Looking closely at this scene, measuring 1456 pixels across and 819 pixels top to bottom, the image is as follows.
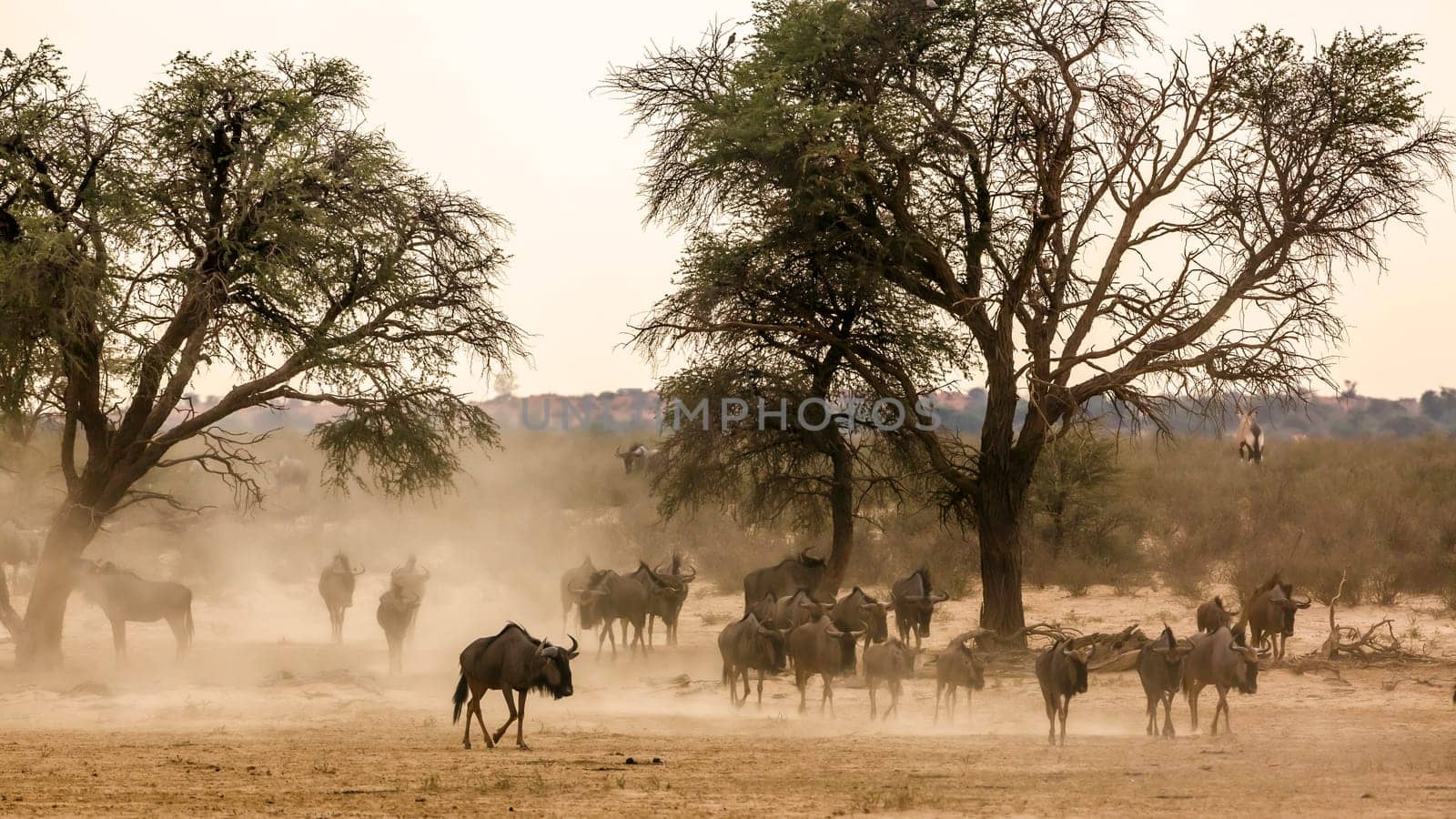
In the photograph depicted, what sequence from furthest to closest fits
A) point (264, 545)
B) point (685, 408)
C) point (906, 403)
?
point (264, 545) → point (685, 408) → point (906, 403)

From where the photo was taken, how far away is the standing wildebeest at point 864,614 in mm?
19562

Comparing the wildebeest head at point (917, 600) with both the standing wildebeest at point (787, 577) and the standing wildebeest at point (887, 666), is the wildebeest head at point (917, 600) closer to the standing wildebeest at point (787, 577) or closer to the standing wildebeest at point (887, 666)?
the standing wildebeest at point (787, 577)

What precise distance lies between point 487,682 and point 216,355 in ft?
31.2

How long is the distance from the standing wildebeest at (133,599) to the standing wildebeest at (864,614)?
1031 centimetres

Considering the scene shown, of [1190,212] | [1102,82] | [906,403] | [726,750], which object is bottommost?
[726,750]

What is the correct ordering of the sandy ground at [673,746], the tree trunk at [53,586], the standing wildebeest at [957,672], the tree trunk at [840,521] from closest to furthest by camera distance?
the sandy ground at [673,746]
the standing wildebeest at [957,672]
the tree trunk at [53,586]
the tree trunk at [840,521]

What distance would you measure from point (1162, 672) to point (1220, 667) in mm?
564

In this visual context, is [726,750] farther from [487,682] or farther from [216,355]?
[216,355]

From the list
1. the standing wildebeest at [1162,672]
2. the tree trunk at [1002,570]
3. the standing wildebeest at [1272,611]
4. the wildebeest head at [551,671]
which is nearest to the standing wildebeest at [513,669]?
the wildebeest head at [551,671]

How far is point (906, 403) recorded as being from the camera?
2319 cm

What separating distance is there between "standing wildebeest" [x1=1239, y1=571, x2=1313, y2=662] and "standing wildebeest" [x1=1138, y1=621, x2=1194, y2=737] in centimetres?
497

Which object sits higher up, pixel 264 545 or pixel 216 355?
pixel 216 355

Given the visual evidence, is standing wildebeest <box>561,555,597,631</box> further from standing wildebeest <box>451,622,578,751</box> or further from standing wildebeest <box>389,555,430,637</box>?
standing wildebeest <box>451,622,578,751</box>

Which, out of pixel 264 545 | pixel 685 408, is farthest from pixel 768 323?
pixel 264 545
